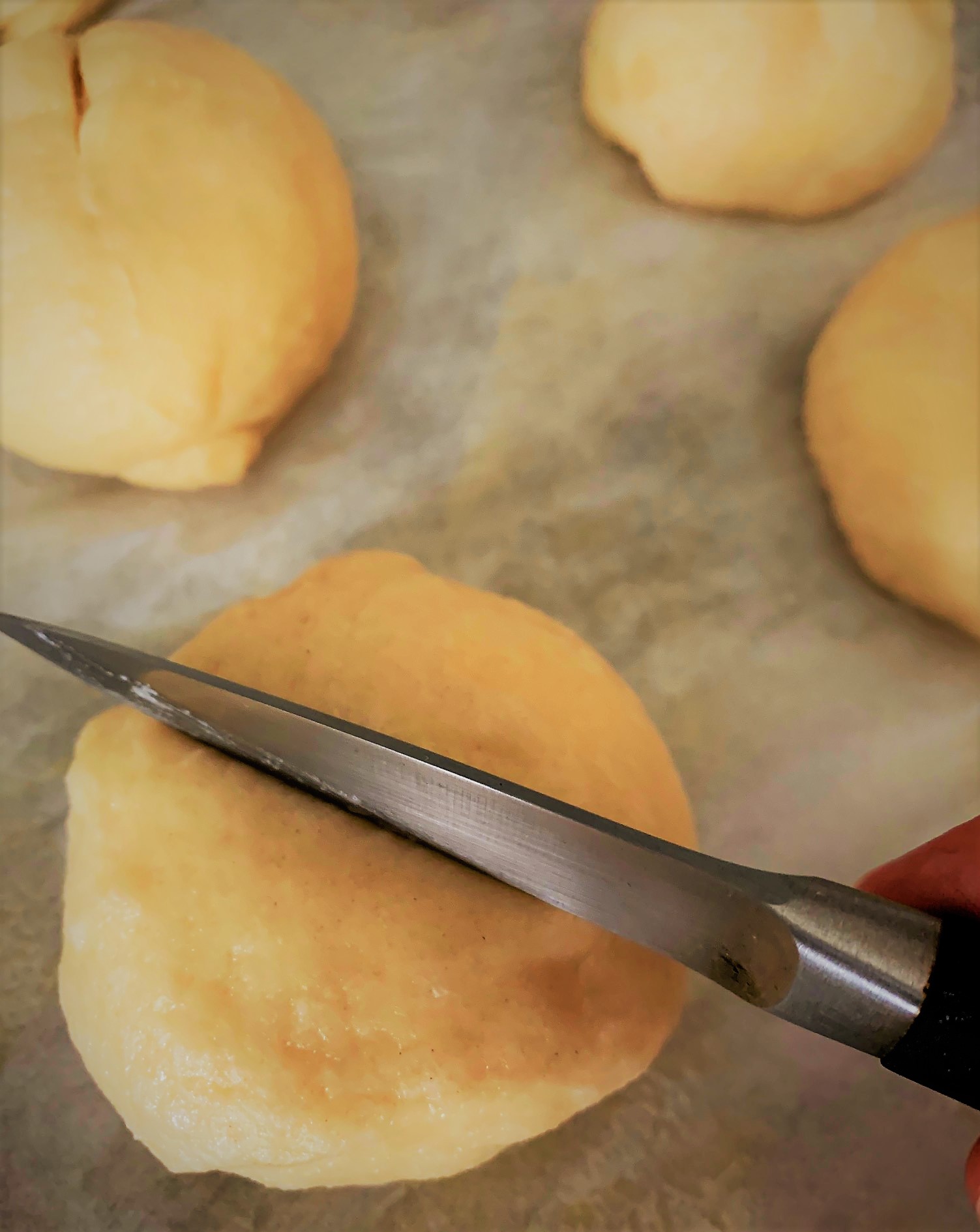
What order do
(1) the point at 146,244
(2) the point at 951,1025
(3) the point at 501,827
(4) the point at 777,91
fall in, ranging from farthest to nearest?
(4) the point at 777,91, (1) the point at 146,244, (3) the point at 501,827, (2) the point at 951,1025

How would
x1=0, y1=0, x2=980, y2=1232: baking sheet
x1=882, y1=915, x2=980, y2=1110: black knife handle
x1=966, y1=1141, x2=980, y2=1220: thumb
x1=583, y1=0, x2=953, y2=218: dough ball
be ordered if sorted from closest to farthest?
x1=882, y1=915, x2=980, y2=1110: black knife handle, x1=966, y1=1141, x2=980, y2=1220: thumb, x1=0, y1=0, x2=980, y2=1232: baking sheet, x1=583, y1=0, x2=953, y2=218: dough ball

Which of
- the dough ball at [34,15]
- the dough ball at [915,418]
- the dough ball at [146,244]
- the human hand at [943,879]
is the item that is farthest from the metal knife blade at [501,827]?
the dough ball at [34,15]

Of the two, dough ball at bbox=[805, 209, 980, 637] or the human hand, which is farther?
dough ball at bbox=[805, 209, 980, 637]

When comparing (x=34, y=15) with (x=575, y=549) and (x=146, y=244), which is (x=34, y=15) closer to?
(x=146, y=244)

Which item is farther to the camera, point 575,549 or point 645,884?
point 575,549

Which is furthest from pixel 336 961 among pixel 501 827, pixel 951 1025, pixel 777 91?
pixel 777 91

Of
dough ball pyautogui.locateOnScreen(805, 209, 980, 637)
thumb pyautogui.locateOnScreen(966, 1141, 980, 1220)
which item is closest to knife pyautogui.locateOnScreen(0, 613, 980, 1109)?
thumb pyautogui.locateOnScreen(966, 1141, 980, 1220)

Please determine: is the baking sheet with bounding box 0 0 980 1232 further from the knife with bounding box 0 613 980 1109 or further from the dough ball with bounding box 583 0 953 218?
the knife with bounding box 0 613 980 1109

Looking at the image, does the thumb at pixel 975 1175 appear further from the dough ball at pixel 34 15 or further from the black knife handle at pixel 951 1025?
the dough ball at pixel 34 15
